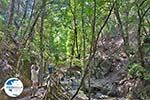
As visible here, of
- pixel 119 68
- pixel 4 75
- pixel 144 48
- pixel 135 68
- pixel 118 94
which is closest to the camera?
pixel 4 75

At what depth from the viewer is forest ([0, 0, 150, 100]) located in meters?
7.46

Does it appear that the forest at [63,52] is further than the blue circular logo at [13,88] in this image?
Yes

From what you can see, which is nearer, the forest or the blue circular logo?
the blue circular logo

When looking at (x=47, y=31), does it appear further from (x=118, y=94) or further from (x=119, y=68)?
(x=119, y=68)

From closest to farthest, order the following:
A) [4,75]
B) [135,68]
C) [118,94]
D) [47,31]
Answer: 1. [4,75]
2. [47,31]
3. [135,68]
4. [118,94]

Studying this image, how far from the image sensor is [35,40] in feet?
31.7

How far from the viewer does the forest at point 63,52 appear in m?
7.46

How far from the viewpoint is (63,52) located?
13.3m

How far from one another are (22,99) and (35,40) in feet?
8.24

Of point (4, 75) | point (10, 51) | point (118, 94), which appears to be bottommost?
point (118, 94)

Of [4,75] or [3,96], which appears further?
[4,75]

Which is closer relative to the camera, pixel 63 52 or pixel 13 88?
pixel 13 88

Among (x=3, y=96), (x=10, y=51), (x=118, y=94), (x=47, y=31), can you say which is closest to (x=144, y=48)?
(x=118, y=94)

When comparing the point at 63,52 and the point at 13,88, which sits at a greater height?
the point at 63,52
